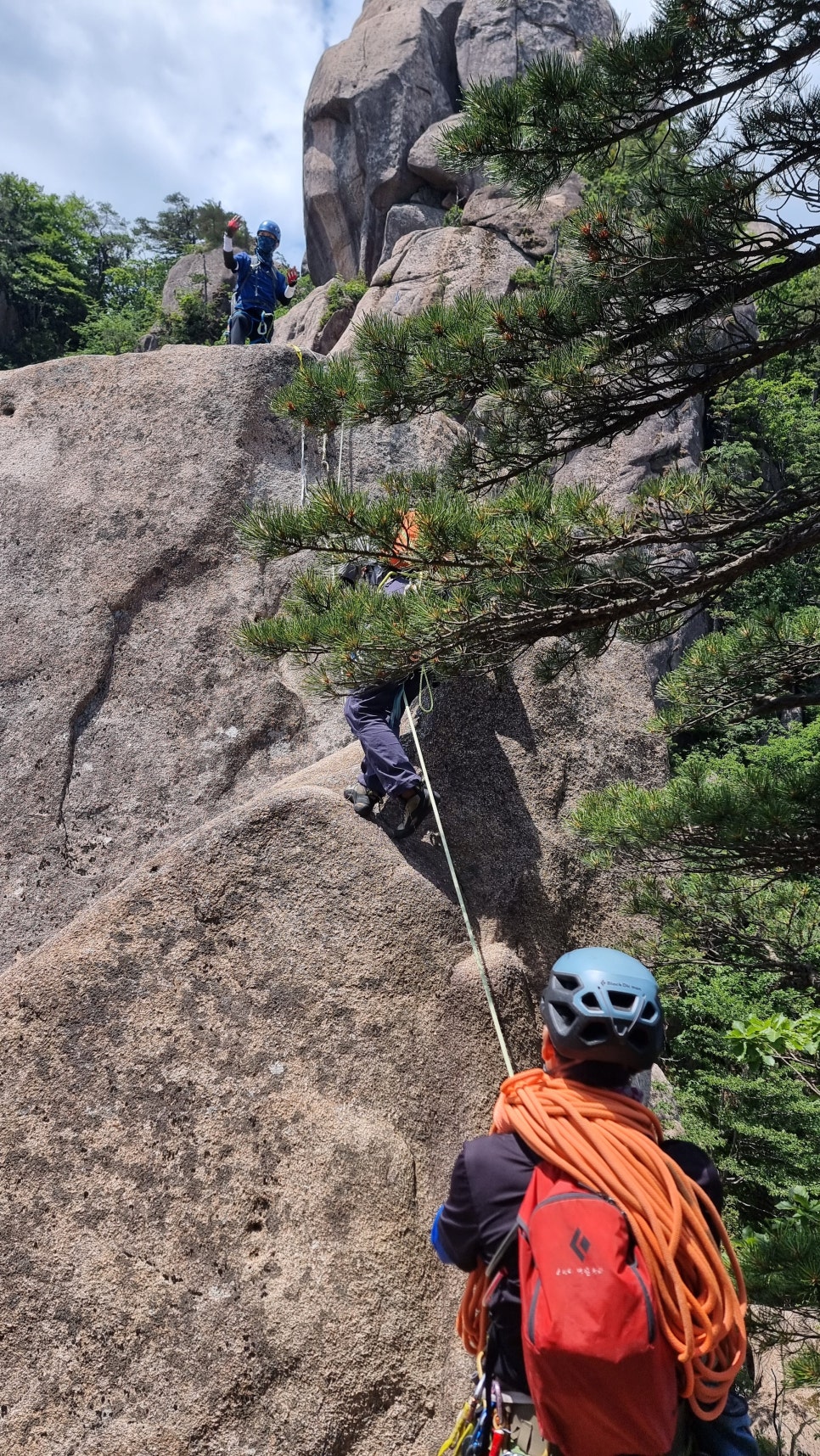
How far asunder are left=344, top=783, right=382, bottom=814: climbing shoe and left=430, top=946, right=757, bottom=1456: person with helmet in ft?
8.08

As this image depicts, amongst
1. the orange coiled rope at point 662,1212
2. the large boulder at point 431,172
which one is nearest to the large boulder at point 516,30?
the large boulder at point 431,172

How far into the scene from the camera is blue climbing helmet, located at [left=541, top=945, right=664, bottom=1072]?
2.01 meters

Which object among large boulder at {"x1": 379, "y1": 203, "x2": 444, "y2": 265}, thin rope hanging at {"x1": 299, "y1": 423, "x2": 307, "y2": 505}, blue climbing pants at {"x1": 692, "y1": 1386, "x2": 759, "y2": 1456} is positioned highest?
large boulder at {"x1": 379, "y1": 203, "x2": 444, "y2": 265}

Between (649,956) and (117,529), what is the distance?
14.6 ft

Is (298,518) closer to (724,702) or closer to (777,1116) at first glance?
(724,702)

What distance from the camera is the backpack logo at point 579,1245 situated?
1.67 meters

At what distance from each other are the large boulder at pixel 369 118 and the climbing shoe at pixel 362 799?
19.3m

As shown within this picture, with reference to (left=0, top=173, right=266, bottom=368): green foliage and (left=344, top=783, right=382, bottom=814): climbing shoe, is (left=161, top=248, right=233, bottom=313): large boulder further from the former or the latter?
(left=344, top=783, right=382, bottom=814): climbing shoe

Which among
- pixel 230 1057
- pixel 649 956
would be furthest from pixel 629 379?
pixel 230 1057

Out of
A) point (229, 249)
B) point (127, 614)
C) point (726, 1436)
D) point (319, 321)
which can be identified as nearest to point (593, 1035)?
point (726, 1436)

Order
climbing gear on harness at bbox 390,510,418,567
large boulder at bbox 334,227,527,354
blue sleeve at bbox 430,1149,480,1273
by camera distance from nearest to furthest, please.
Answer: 1. blue sleeve at bbox 430,1149,480,1273
2. climbing gear on harness at bbox 390,510,418,567
3. large boulder at bbox 334,227,527,354

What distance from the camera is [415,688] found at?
493 cm

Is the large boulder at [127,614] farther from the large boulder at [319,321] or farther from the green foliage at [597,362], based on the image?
the large boulder at [319,321]

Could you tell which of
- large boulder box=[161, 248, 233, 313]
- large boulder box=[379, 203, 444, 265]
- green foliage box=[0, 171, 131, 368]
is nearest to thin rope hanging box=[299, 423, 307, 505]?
large boulder box=[379, 203, 444, 265]
